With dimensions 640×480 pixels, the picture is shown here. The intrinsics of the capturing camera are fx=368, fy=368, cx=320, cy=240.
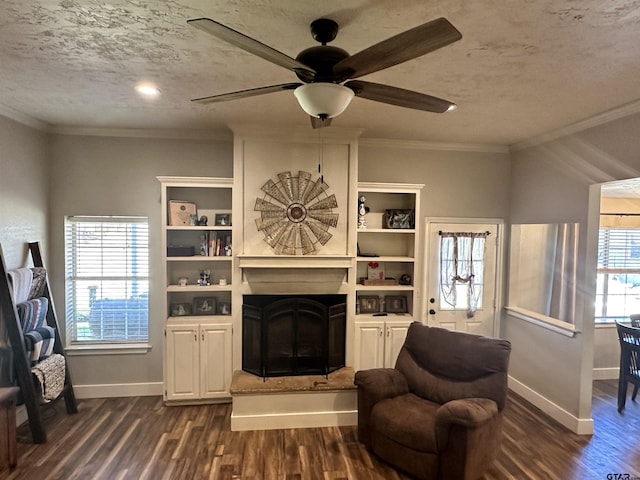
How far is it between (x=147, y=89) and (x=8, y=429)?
2706 mm

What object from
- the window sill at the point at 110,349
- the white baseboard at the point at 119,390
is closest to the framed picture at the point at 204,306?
the window sill at the point at 110,349

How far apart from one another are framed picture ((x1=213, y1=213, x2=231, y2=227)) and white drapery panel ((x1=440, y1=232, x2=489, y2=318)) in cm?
247

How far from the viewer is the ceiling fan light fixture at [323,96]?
5.02 feet

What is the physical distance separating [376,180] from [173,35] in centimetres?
275

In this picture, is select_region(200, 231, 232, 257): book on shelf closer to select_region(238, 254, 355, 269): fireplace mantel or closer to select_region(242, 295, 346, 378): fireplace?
select_region(238, 254, 355, 269): fireplace mantel

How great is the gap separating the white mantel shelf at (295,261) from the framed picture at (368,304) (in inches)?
26.0

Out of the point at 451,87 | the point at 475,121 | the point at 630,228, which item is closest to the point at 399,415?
the point at 451,87

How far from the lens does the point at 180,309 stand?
393 cm

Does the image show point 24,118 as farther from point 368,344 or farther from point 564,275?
point 564,275

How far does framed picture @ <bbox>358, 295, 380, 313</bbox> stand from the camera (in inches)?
167

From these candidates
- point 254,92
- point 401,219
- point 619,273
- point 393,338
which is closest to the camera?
point 254,92

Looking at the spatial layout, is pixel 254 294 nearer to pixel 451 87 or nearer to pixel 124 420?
pixel 124 420

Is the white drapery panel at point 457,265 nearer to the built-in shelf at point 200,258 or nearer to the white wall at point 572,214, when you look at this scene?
the white wall at point 572,214

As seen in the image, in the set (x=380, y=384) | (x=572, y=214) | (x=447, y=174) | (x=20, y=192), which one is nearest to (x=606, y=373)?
(x=572, y=214)
